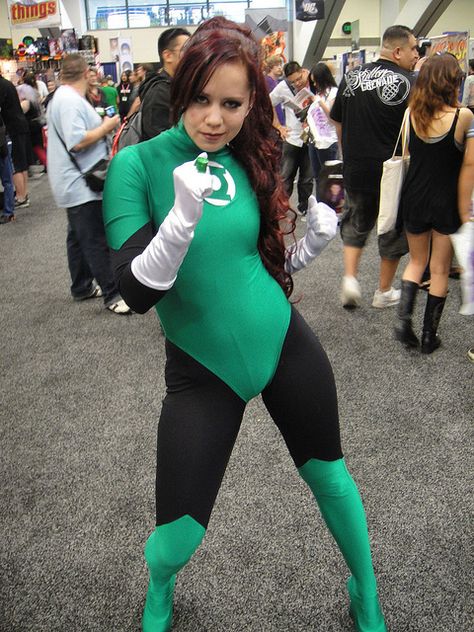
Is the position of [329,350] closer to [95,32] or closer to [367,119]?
[367,119]

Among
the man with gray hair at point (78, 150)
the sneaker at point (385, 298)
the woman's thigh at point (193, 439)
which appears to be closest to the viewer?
the woman's thigh at point (193, 439)

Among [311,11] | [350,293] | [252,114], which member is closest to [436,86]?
[350,293]

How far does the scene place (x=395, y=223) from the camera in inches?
128

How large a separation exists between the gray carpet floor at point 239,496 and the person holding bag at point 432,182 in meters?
0.25

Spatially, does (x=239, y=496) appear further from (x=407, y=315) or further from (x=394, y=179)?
(x=394, y=179)

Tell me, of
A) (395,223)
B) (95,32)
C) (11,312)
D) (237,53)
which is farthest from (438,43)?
(95,32)

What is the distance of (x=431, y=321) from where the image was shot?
125 inches

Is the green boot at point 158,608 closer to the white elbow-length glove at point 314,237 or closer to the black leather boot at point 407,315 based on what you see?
the white elbow-length glove at point 314,237

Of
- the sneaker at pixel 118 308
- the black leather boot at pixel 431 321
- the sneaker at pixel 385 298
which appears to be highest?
the black leather boot at pixel 431 321

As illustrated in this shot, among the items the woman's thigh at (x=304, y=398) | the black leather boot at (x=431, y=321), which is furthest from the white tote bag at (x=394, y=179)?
the woman's thigh at (x=304, y=398)

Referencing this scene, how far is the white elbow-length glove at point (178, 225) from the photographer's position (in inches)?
39.4

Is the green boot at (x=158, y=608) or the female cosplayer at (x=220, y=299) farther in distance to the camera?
the green boot at (x=158, y=608)

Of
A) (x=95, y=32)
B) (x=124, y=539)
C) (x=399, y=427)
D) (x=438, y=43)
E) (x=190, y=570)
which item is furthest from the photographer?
(x=95, y=32)

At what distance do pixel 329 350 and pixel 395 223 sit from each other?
750mm
